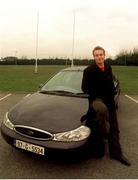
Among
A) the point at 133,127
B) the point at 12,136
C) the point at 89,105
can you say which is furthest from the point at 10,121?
the point at 133,127

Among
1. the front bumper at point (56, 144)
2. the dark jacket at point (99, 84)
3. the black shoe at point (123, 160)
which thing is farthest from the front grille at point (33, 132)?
the black shoe at point (123, 160)

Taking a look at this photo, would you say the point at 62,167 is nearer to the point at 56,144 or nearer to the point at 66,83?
the point at 56,144

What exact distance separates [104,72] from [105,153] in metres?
1.44

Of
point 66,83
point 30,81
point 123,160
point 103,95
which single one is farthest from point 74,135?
point 30,81

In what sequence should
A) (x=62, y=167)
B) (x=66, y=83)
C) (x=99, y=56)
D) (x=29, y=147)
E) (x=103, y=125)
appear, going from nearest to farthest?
(x=29, y=147) → (x=62, y=167) → (x=103, y=125) → (x=99, y=56) → (x=66, y=83)

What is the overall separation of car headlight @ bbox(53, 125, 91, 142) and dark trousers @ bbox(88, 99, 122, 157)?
233 millimetres

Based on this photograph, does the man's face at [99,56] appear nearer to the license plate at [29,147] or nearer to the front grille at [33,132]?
the front grille at [33,132]

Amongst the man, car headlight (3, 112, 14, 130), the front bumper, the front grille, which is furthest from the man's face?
car headlight (3, 112, 14, 130)

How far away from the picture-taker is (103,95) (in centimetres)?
451

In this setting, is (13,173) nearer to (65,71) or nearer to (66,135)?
(66,135)

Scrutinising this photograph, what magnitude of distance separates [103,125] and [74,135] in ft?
2.02

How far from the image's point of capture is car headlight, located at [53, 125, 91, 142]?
3.88m

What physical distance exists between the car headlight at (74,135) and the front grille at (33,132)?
0.42 ft

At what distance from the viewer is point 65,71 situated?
6684 millimetres
